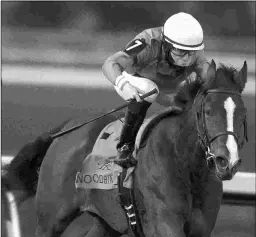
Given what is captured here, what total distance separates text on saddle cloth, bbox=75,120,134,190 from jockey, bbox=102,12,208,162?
15 centimetres

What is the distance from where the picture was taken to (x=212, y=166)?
4.41m

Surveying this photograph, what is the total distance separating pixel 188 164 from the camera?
4.77 meters

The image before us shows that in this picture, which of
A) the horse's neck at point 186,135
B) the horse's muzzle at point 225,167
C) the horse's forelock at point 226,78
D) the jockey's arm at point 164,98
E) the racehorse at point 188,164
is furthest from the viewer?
the jockey's arm at point 164,98

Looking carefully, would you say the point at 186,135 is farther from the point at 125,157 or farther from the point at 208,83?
the point at 125,157

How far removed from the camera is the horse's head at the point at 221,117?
14.0ft

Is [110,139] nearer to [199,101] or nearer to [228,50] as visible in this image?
[199,101]

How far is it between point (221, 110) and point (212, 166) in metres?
0.30

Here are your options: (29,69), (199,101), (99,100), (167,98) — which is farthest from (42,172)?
(29,69)

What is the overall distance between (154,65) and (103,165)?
737 mm

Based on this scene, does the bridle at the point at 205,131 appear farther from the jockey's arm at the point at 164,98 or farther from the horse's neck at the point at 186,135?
the jockey's arm at the point at 164,98

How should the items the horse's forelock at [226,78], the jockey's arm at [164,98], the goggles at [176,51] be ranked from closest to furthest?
the horse's forelock at [226,78], the goggles at [176,51], the jockey's arm at [164,98]

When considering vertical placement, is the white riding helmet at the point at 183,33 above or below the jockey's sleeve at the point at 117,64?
above

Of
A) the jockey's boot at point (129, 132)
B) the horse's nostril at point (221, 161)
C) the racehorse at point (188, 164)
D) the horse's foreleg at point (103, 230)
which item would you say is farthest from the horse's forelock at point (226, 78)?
the horse's foreleg at point (103, 230)

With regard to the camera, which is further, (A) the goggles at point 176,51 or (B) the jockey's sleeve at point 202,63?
(B) the jockey's sleeve at point 202,63
